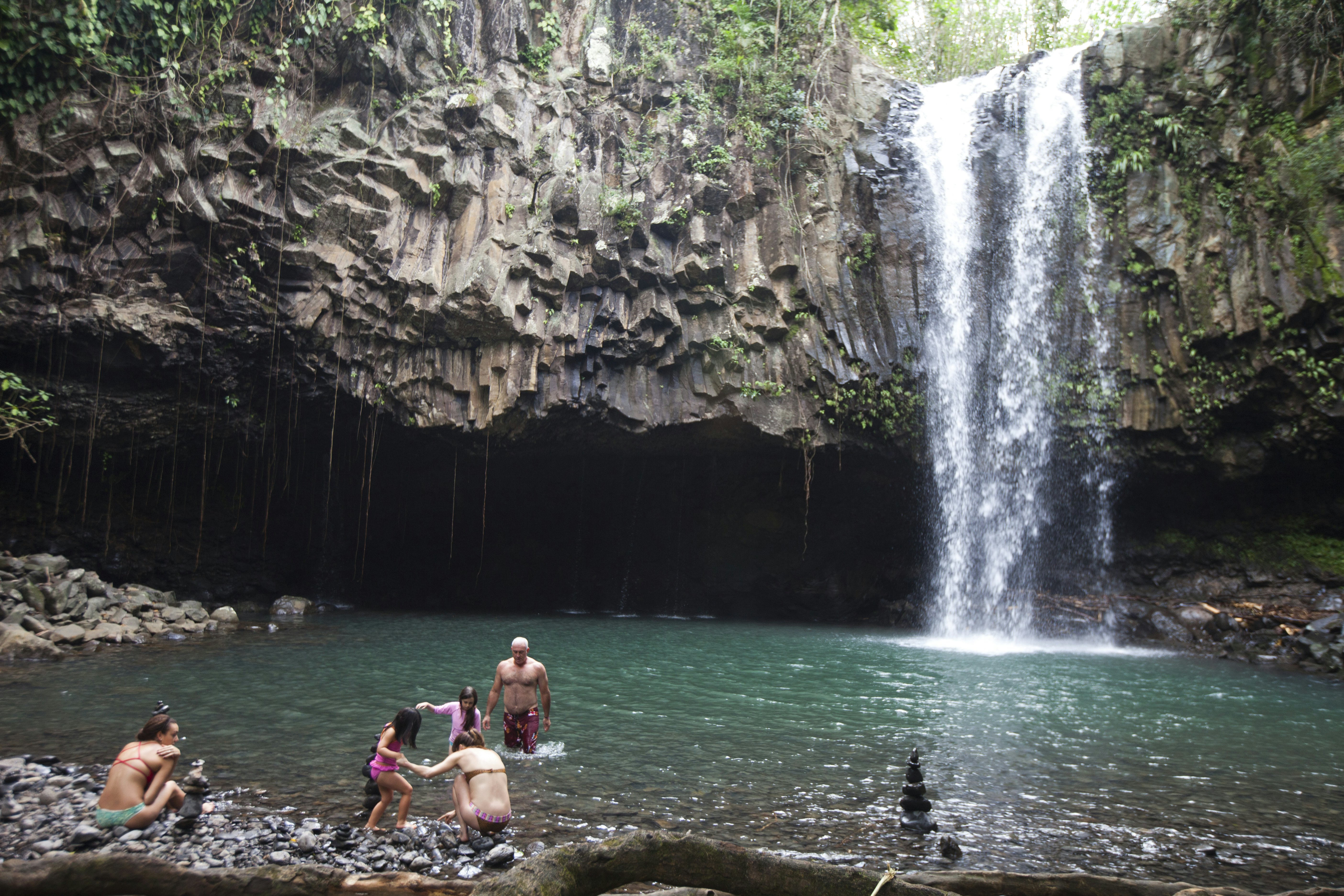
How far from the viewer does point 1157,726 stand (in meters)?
8.29

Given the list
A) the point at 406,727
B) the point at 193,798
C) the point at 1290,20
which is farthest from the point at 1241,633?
the point at 193,798

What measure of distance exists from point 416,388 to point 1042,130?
15654 millimetres

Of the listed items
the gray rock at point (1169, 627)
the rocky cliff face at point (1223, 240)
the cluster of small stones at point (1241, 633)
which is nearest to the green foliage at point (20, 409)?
the rocky cliff face at point (1223, 240)

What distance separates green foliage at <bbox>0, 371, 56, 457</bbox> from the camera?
1270 cm

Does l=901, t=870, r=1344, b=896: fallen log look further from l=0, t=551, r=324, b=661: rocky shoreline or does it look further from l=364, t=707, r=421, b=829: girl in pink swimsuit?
l=0, t=551, r=324, b=661: rocky shoreline

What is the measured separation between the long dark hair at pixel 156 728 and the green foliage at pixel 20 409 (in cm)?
956

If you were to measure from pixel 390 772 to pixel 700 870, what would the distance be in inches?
117

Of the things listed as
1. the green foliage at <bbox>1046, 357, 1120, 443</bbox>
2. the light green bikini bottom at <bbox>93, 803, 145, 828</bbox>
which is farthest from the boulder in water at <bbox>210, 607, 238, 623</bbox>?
the green foliage at <bbox>1046, 357, 1120, 443</bbox>

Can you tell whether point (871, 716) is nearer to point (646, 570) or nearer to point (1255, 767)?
point (1255, 767)

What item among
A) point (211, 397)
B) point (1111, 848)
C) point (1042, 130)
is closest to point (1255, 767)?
point (1111, 848)

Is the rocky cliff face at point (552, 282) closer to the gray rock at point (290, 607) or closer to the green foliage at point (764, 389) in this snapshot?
the green foliage at point (764, 389)

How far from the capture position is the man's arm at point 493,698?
22.4 feet

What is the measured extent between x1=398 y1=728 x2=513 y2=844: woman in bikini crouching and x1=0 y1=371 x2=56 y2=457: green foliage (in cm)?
1139

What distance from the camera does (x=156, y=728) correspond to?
5098 mm
